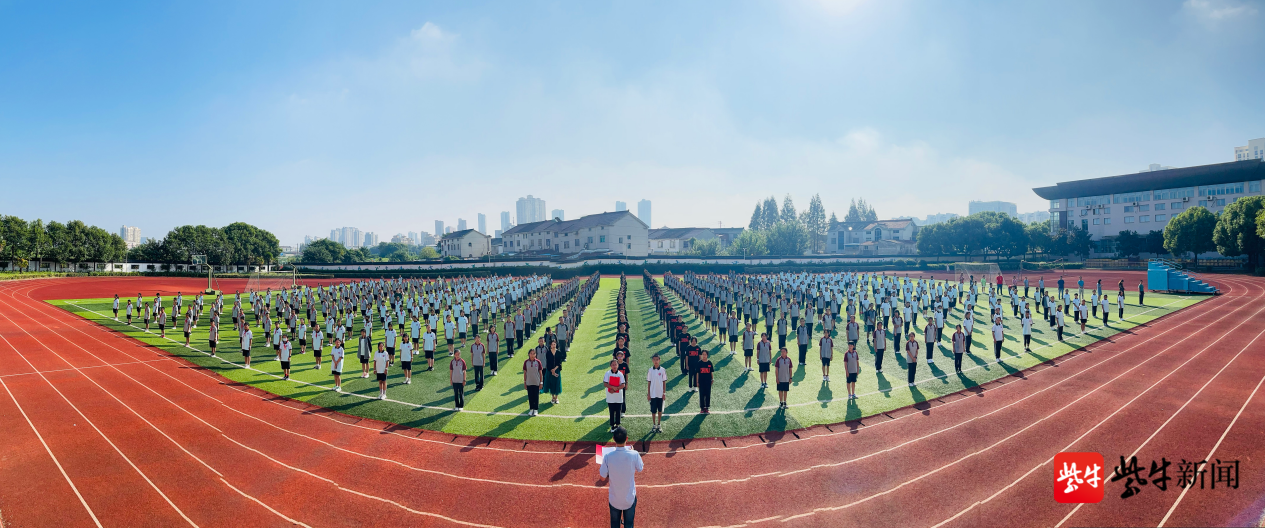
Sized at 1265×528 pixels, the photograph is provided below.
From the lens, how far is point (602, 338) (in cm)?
1947

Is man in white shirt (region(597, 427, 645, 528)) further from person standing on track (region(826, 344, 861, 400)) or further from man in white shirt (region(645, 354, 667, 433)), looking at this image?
person standing on track (region(826, 344, 861, 400))

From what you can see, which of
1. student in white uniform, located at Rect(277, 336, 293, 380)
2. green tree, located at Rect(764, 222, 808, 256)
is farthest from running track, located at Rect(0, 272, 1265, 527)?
green tree, located at Rect(764, 222, 808, 256)

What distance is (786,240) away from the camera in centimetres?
7556

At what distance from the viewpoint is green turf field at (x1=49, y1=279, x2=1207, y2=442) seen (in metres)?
10.1

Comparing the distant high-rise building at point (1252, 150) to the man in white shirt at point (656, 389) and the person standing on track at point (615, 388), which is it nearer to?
the man in white shirt at point (656, 389)

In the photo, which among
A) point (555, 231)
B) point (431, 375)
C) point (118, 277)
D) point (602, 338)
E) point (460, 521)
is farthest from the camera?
point (555, 231)

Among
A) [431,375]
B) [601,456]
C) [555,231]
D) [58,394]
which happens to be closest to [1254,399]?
[601,456]

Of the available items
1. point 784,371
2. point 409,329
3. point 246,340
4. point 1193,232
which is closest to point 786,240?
point 1193,232

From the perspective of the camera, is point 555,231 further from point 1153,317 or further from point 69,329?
point 1153,317

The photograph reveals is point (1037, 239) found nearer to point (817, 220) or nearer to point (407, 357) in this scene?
point (817, 220)

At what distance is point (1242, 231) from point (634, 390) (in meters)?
61.1

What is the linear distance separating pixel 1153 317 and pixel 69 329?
47136 mm

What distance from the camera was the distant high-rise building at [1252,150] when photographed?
16200 cm

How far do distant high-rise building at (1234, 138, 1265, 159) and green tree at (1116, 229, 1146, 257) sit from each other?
165 m
